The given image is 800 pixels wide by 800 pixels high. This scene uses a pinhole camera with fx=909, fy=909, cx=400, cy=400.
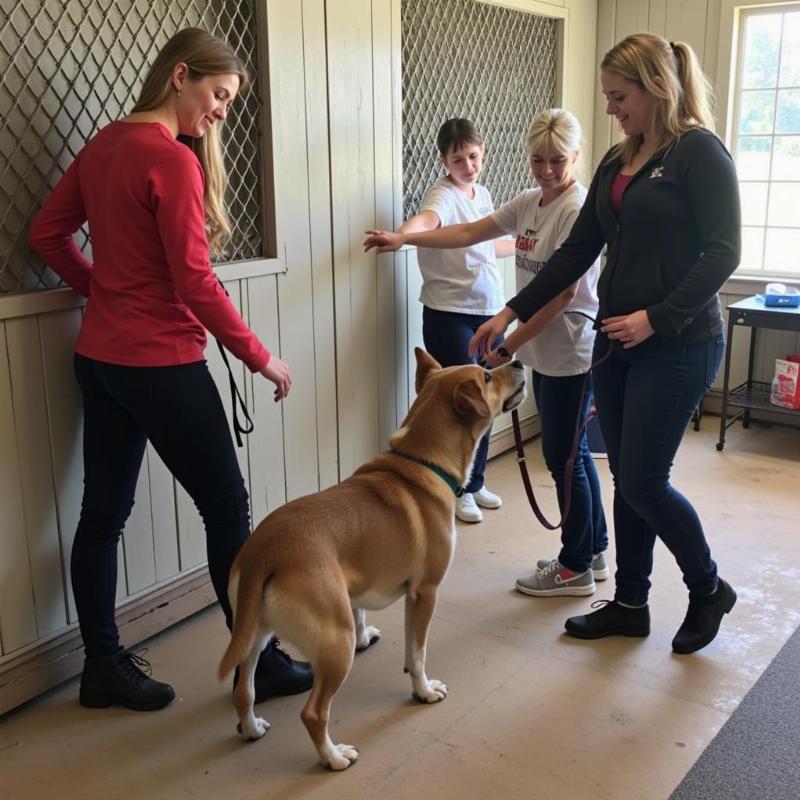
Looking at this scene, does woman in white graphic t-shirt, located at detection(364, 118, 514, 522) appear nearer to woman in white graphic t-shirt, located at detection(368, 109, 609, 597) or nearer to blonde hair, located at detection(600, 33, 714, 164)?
woman in white graphic t-shirt, located at detection(368, 109, 609, 597)

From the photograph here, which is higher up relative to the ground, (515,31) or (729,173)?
(515,31)

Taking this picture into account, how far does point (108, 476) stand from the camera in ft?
7.37

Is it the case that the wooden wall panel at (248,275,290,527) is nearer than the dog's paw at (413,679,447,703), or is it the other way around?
the dog's paw at (413,679,447,703)

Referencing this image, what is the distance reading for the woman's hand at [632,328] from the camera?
7.19ft

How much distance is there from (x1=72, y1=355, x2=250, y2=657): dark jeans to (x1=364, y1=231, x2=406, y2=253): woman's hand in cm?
109

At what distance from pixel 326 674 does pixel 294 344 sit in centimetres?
133

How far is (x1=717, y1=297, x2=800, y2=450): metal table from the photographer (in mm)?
4168

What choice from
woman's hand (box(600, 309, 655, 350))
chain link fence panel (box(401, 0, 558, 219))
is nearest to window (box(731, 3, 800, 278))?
chain link fence panel (box(401, 0, 558, 219))

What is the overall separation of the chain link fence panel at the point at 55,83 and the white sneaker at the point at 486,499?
1.89 metres

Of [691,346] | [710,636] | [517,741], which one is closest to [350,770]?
[517,741]

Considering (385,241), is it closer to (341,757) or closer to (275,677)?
(275,677)

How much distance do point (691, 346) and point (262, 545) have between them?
1.16 metres

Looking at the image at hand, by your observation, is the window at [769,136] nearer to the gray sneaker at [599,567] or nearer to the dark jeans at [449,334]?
the dark jeans at [449,334]

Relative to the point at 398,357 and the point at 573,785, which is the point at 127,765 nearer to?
the point at 573,785
